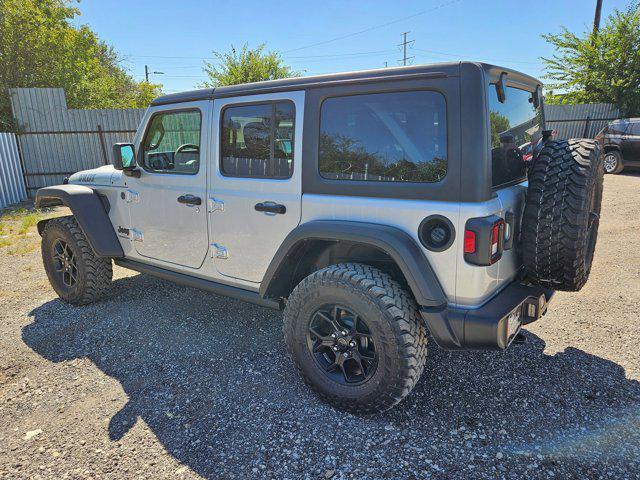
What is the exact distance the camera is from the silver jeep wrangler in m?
2.27

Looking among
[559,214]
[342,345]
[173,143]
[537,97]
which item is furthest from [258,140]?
[537,97]

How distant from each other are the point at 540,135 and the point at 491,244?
1626mm

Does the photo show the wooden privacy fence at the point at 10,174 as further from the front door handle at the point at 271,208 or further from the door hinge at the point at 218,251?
the front door handle at the point at 271,208

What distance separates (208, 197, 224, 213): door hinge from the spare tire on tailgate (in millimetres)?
2033

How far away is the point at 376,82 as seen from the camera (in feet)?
8.05

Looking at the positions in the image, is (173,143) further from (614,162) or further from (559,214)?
(614,162)

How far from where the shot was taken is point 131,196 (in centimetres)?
388

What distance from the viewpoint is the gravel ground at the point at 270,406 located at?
Result: 2.29 metres

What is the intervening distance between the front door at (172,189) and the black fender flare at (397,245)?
3.75 ft

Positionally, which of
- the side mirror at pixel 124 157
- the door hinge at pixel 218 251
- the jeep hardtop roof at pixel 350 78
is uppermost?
the jeep hardtop roof at pixel 350 78

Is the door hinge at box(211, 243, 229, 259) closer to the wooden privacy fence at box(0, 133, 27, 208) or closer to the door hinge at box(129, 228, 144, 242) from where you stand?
the door hinge at box(129, 228, 144, 242)

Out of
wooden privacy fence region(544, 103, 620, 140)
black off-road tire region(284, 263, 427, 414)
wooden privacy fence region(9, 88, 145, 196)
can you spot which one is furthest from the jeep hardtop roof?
wooden privacy fence region(544, 103, 620, 140)

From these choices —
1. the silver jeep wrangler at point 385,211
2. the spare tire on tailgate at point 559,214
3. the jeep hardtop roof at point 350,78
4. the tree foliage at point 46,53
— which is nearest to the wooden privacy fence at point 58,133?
the tree foliage at point 46,53

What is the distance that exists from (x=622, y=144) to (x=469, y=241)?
494 inches
